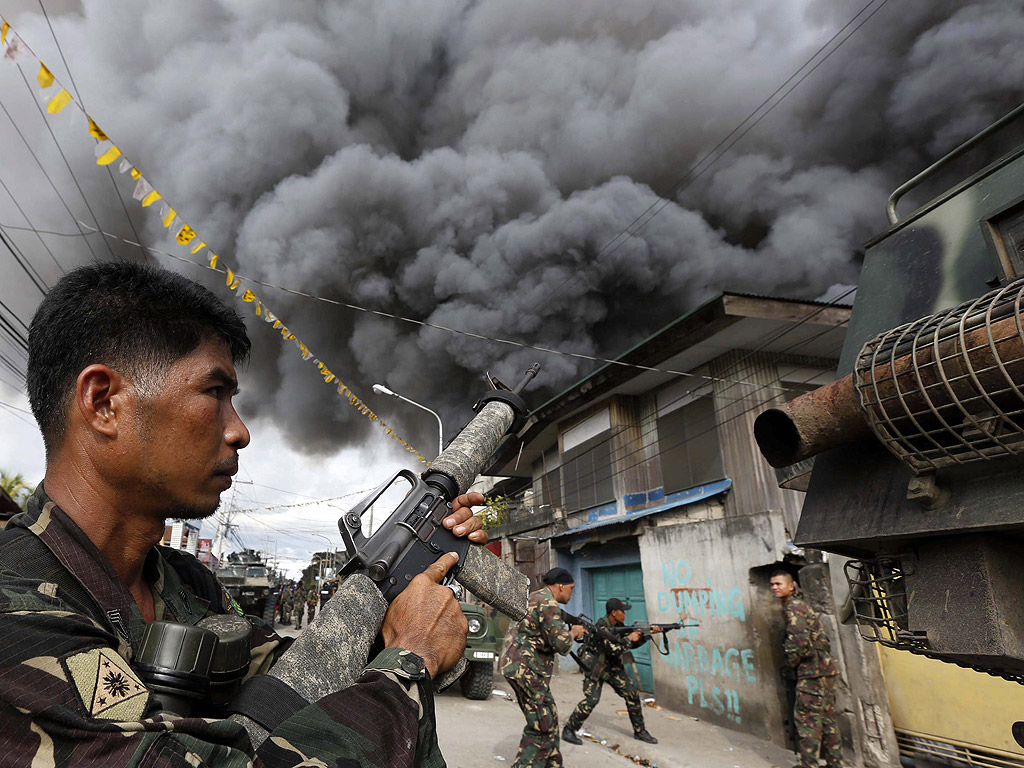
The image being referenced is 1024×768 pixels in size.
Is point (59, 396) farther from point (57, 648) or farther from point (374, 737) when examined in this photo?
point (374, 737)

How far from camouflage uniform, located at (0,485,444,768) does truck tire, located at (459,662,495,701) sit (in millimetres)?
8786

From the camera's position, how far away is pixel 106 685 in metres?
0.80

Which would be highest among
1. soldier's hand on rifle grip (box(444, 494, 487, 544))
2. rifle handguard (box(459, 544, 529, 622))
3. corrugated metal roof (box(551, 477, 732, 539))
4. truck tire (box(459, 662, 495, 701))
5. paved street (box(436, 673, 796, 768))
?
corrugated metal roof (box(551, 477, 732, 539))

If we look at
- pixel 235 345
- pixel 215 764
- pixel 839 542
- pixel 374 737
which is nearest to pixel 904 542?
pixel 839 542

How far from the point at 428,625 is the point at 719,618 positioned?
7768 millimetres

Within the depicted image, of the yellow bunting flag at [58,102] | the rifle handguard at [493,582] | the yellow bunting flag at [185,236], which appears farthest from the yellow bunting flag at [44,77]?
the rifle handguard at [493,582]

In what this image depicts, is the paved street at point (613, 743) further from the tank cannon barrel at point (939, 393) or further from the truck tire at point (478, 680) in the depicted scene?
the tank cannon barrel at point (939, 393)

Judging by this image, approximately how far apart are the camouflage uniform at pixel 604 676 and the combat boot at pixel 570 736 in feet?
0.10

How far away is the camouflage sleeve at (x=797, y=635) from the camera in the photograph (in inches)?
211

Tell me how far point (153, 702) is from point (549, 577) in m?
6.52

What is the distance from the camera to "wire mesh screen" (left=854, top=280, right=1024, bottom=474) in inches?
48.9

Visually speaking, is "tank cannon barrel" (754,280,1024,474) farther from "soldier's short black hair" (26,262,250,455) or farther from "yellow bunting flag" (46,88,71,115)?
"yellow bunting flag" (46,88,71,115)

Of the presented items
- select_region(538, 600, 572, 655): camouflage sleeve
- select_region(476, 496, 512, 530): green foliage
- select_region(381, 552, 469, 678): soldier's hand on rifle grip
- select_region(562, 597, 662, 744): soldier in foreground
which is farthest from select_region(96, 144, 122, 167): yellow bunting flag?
select_region(476, 496, 512, 530): green foliage

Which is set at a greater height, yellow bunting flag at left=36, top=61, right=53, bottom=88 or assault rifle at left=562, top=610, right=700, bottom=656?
yellow bunting flag at left=36, top=61, right=53, bottom=88
